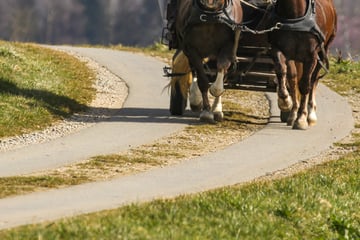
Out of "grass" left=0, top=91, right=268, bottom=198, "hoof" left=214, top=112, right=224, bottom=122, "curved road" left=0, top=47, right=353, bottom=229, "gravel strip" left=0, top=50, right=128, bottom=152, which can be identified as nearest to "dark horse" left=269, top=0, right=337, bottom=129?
"curved road" left=0, top=47, right=353, bottom=229

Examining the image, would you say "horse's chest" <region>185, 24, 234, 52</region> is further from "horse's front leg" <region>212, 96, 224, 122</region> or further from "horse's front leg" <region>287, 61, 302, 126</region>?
"horse's front leg" <region>212, 96, 224, 122</region>

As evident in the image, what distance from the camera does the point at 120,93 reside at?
25.7 metres

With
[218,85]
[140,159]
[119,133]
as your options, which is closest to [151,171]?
[140,159]

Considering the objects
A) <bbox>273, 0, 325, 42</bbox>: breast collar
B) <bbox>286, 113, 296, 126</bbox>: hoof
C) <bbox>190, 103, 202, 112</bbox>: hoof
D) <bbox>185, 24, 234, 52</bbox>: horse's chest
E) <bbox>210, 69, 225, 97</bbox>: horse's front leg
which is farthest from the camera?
<bbox>190, 103, 202, 112</bbox>: hoof

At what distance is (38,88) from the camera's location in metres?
23.5

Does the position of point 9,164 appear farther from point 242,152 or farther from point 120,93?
point 120,93

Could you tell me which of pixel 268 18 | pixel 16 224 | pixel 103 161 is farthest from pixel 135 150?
pixel 16 224

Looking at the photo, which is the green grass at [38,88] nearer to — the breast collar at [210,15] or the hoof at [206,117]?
the hoof at [206,117]

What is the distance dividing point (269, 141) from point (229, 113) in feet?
11.7

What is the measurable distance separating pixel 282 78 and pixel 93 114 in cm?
354

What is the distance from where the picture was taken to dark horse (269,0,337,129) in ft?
65.0

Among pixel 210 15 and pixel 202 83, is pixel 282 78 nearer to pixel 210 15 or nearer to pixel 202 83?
pixel 202 83

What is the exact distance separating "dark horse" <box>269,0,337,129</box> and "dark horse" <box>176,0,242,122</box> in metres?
0.66

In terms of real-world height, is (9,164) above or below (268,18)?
below
